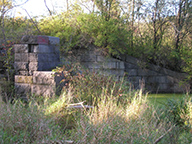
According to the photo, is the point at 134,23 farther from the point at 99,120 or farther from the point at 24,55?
the point at 99,120

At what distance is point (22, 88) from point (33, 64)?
26.2 inches

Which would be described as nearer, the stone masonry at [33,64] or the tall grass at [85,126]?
the tall grass at [85,126]

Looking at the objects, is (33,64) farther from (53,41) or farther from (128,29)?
(128,29)

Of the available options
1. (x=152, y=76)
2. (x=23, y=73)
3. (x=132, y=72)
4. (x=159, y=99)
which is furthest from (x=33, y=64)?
(x=152, y=76)

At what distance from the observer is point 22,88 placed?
229 inches

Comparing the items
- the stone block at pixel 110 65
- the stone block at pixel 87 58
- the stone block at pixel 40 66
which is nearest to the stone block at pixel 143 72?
the stone block at pixel 110 65

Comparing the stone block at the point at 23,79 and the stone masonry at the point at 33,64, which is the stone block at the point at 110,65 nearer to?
the stone masonry at the point at 33,64

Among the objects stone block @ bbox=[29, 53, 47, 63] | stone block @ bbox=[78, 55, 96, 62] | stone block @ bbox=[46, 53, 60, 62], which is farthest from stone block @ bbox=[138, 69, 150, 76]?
stone block @ bbox=[29, 53, 47, 63]

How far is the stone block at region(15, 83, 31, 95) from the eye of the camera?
5723 mm

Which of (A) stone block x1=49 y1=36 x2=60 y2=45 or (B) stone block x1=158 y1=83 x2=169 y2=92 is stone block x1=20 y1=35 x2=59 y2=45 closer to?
(A) stone block x1=49 y1=36 x2=60 y2=45

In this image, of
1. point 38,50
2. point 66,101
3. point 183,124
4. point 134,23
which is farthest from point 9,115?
point 134,23

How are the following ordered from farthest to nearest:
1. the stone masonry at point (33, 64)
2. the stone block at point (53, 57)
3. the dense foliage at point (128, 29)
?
the dense foliage at point (128, 29) → the stone block at point (53, 57) → the stone masonry at point (33, 64)

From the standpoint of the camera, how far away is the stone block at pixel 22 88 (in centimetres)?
572

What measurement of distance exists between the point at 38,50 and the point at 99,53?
3.13 metres
